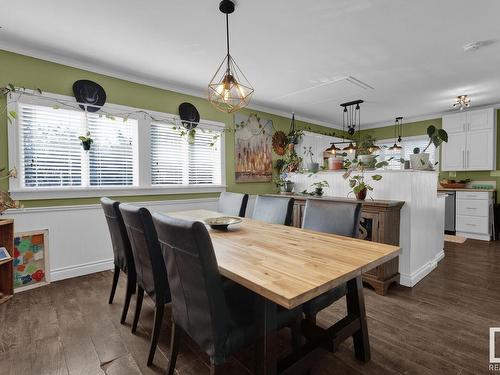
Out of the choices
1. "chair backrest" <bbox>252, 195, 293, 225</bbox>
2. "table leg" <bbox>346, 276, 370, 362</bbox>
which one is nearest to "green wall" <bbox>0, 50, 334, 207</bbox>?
"chair backrest" <bbox>252, 195, 293, 225</bbox>

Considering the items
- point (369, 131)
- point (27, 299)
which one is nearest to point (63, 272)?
point (27, 299)

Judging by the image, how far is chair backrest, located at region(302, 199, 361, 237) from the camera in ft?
6.29

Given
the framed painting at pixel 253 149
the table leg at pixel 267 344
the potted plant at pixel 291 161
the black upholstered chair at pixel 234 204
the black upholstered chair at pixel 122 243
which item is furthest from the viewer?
the framed painting at pixel 253 149

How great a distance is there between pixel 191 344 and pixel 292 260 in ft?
3.60

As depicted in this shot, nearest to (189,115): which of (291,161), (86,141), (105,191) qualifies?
(86,141)

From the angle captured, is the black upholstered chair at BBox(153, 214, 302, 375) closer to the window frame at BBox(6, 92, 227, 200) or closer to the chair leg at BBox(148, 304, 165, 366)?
the chair leg at BBox(148, 304, 165, 366)

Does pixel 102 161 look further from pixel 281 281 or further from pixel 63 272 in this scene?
pixel 281 281

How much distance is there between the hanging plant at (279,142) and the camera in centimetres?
524

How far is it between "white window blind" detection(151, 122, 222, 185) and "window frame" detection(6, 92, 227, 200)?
9 centimetres

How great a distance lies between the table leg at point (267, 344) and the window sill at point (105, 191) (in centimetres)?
281

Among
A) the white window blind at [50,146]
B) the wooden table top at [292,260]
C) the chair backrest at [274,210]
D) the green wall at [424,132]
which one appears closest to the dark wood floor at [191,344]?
the wooden table top at [292,260]

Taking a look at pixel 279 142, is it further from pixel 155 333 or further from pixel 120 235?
pixel 155 333

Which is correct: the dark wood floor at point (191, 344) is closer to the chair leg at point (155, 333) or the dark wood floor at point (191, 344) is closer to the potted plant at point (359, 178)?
the chair leg at point (155, 333)

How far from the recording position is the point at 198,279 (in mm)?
1122
